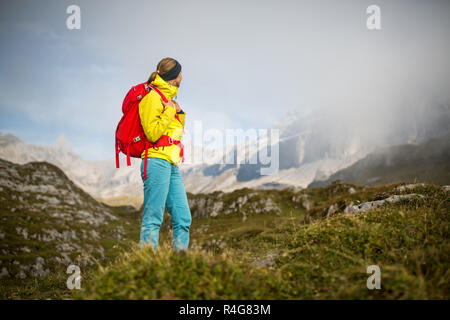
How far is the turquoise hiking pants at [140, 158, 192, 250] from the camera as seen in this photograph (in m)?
5.20

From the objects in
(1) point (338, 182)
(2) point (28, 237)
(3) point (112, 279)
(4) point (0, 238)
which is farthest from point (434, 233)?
(1) point (338, 182)

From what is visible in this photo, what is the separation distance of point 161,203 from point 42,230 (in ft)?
140

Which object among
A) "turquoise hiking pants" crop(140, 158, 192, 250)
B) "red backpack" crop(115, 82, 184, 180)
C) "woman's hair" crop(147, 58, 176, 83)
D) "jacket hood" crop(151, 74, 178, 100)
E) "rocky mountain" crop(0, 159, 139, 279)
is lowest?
"rocky mountain" crop(0, 159, 139, 279)

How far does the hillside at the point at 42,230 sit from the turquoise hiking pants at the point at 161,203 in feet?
8.96

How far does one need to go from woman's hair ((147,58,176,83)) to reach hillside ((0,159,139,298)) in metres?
4.89

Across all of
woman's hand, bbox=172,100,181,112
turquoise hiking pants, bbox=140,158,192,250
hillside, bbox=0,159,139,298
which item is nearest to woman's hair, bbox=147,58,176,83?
woman's hand, bbox=172,100,181,112

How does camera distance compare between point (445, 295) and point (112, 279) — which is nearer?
point (445, 295)

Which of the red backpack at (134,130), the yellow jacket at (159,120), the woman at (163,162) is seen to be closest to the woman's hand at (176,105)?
the woman at (163,162)

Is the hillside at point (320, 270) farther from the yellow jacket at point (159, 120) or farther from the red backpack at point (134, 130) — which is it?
the red backpack at point (134, 130)

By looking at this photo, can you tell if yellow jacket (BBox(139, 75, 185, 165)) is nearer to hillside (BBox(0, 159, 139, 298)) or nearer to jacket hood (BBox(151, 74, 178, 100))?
jacket hood (BBox(151, 74, 178, 100))
